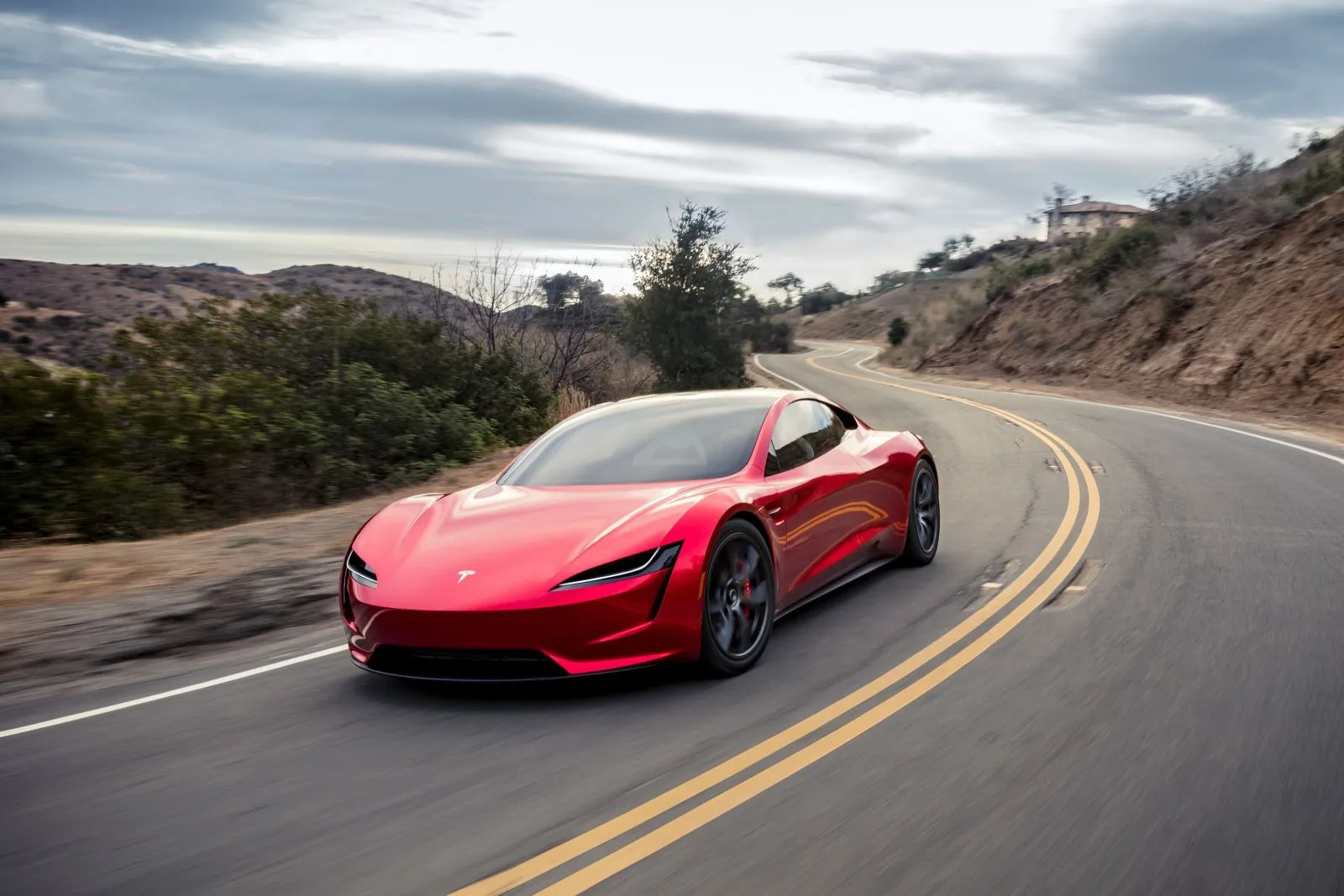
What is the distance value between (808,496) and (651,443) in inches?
37.5

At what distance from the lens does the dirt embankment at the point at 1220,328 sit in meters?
24.8

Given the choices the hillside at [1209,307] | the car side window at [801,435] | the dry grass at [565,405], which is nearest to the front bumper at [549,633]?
the car side window at [801,435]

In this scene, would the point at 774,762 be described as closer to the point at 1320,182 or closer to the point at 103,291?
the point at 1320,182

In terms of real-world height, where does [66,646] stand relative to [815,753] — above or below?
below

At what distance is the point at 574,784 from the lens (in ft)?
13.6

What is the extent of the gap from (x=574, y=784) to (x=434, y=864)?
0.73m

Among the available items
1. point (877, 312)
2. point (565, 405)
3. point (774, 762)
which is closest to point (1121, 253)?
point (565, 405)

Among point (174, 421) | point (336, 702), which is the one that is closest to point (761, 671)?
point (336, 702)

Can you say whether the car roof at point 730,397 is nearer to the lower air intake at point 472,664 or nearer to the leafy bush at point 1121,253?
the lower air intake at point 472,664

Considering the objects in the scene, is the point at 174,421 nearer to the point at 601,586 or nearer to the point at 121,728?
the point at 121,728

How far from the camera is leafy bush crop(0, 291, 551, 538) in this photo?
10383 mm

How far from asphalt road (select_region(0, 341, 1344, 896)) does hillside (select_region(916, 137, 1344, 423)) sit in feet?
62.6

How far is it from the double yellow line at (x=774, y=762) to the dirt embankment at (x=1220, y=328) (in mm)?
18795

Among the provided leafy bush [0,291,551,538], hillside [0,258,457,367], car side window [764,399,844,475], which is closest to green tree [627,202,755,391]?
hillside [0,258,457,367]
